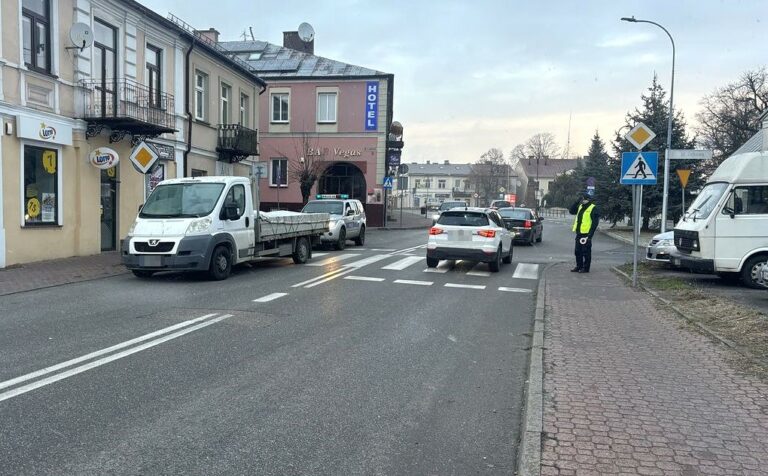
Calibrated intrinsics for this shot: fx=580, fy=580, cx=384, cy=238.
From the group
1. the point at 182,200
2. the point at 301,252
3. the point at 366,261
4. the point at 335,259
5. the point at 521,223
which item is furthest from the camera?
the point at 521,223

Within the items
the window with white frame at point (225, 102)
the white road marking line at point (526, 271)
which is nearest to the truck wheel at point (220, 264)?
the white road marking line at point (526, 271)

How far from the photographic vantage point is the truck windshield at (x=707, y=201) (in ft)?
39.7

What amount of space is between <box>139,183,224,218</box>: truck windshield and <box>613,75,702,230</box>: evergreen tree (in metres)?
27.6

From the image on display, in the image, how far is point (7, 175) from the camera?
13.1 meters

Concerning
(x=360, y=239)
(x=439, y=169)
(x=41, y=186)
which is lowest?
(x=360, y=239)

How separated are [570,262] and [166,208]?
1137cm

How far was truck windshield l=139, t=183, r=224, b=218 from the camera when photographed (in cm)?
1199

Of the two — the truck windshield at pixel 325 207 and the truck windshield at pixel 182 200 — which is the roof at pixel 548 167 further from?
the truck windshield at pixel 182 200

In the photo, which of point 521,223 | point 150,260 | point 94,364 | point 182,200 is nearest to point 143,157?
point 182,200

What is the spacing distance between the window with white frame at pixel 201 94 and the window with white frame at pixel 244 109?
156 inches

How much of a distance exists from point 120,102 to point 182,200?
5569 millimetres

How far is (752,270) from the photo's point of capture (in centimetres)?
1160

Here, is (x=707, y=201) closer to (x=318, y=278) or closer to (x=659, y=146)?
(x=318, y=278)

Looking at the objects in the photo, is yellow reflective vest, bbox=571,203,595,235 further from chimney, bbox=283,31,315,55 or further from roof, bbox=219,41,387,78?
chimney, bbox=283,31,315,55
